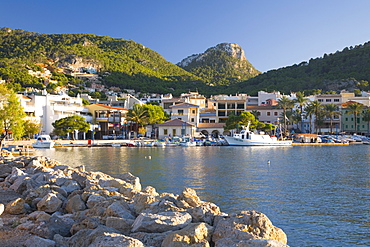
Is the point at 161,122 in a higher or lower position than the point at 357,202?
higher

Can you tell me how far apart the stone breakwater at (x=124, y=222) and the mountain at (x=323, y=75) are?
110 metres

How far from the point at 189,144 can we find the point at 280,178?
42.4 meters

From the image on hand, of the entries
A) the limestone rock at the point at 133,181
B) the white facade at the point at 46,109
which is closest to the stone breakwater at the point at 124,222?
the limestone rock at the point at 133,181

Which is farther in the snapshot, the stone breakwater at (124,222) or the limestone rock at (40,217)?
the limestone rock at (40,217)

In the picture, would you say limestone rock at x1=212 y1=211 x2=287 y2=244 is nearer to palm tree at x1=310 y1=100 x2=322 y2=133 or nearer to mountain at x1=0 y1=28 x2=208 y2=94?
palm tree at x1=310 y1=100 x2=322 y2=133

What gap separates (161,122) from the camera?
3290 inches

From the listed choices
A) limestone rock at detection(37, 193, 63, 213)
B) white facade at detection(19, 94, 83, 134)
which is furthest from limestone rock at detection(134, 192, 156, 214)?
white facade at detection(19, 94, 83, 134)

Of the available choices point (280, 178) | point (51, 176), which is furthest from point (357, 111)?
point (51, 176)

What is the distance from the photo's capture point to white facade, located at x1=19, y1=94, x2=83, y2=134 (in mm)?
73312

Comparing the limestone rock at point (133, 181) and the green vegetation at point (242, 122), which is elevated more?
the green vegetation at point (242, 122)

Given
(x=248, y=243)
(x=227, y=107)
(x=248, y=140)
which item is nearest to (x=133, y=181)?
(x=248, y=243)

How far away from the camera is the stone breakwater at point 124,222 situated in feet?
23.2

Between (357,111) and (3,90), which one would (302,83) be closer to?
(357,111)

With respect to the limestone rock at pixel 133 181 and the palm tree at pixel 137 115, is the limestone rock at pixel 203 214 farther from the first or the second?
the palm tree at pixel 137 115
